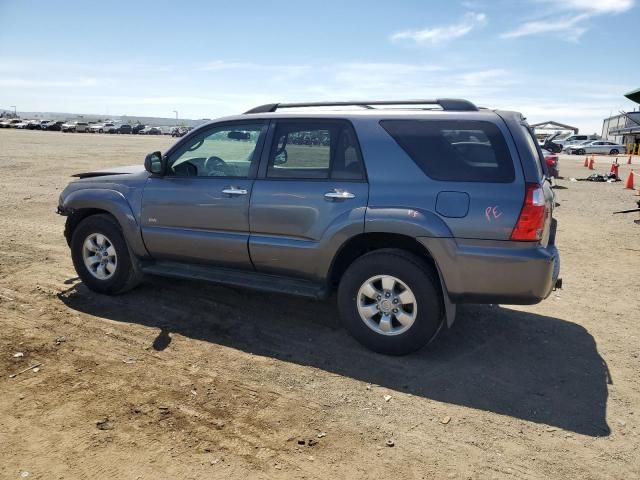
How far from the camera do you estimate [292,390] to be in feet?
11.9

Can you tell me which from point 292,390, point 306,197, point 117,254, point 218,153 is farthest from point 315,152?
point 117,254

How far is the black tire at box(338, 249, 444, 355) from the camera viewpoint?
3959 mm

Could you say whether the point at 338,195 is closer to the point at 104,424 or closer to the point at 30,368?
the point at 104,424

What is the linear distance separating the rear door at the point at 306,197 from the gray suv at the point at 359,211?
0.03ft

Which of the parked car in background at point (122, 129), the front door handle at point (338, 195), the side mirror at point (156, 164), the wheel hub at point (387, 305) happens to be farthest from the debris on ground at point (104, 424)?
the parked car in background at point (122, 129)

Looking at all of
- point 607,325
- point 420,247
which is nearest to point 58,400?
point 420,247

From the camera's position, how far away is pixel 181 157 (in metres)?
4.98

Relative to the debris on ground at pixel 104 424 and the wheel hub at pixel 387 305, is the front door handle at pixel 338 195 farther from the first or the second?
the debris on ground at pixel 104 424

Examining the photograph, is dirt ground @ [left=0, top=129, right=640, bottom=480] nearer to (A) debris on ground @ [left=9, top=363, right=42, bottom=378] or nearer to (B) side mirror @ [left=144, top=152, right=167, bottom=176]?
(A) debris on ground @ [left=9, top=363, right=42, bottom=378]

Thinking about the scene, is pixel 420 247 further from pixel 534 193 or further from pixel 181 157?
pixel 181 157

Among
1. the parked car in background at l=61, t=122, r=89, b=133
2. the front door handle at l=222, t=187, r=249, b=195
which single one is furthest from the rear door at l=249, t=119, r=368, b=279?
the parked car in background at l=61, t=122, r=89, b=133

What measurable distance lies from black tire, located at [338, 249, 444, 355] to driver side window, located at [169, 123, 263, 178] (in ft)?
4.80

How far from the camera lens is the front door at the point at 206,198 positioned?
4.61 m

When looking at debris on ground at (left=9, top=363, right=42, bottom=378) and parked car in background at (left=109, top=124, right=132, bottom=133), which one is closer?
debris on ground at (left=9, top=363, right=42, bottom=378)
